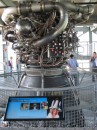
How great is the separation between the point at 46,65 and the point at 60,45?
0.48 m

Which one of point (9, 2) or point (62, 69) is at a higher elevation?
point (9, 2)

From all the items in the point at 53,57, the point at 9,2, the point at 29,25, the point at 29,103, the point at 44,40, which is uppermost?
the point at 9,2

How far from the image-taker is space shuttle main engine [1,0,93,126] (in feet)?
13.6

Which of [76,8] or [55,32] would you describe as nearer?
[55,32]

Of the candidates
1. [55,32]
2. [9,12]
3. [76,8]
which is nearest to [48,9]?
[55,32]

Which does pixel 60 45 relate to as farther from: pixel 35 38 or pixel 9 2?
pixel 9 2

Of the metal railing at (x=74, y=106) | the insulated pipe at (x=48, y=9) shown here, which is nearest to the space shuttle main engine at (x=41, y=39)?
the insulated pipe at (x=48, y=9)

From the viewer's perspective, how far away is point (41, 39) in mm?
4062

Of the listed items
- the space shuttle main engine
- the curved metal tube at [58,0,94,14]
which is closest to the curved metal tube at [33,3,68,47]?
the space shuttle main engine

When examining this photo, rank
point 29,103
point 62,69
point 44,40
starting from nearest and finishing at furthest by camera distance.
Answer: point 29,103 → point 44,40 → point 62,69

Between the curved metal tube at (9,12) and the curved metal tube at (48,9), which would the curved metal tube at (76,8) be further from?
the curved metal tube at (9,12)

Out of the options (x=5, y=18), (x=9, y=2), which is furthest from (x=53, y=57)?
(x=9, y=2)

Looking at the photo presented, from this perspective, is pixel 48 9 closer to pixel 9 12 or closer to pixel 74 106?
pixel 9 12

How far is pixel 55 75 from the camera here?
14.7 ft
